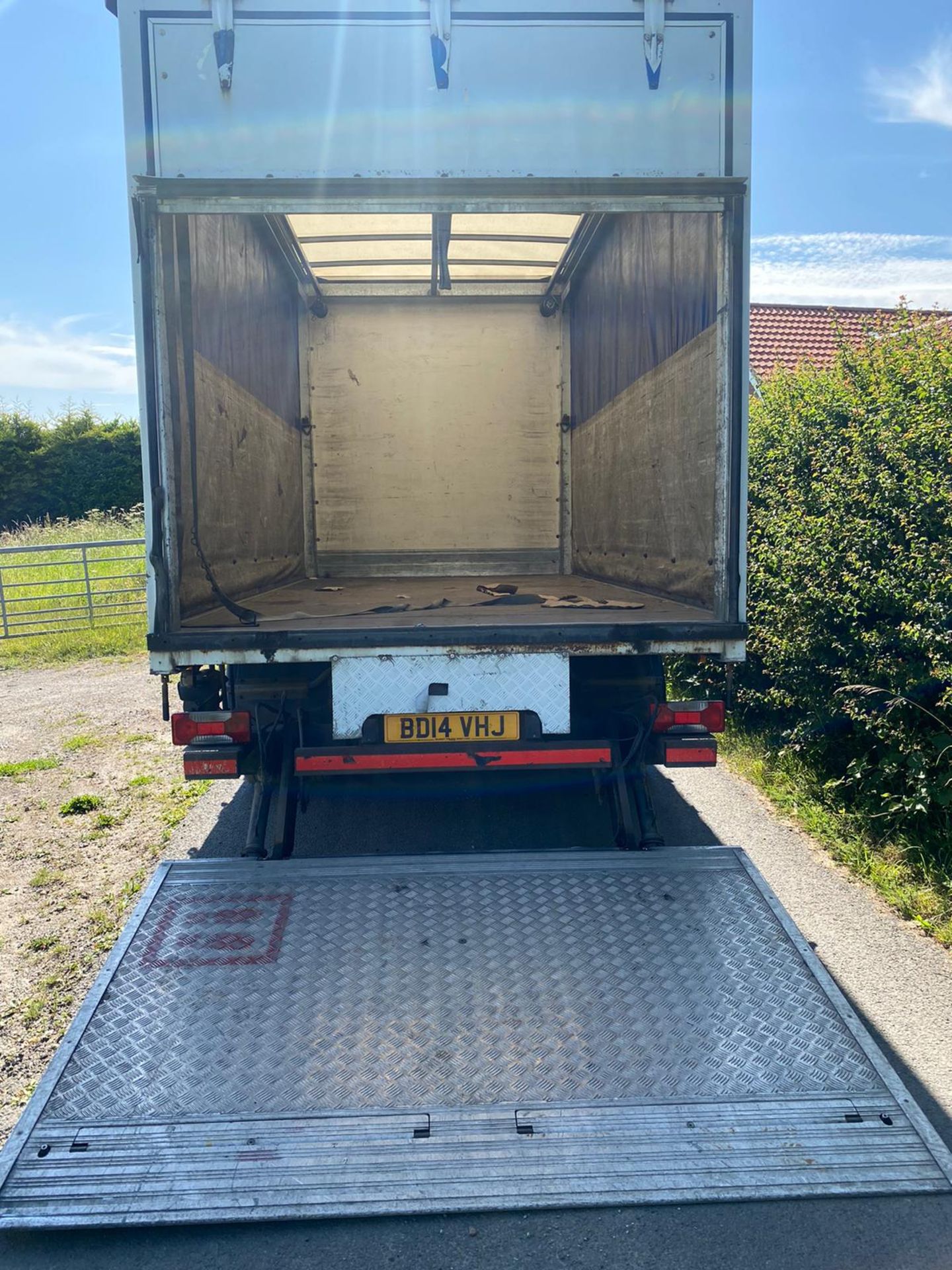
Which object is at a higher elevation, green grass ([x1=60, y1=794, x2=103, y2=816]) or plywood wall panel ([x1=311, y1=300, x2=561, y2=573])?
plywood wall panel ([x1=311, y1=300, x2=561, y2=573])

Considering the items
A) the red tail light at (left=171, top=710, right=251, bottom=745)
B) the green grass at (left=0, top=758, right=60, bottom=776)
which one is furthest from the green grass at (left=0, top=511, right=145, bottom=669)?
the red tail light at (left=171, top=710, right=251, bottom=745)

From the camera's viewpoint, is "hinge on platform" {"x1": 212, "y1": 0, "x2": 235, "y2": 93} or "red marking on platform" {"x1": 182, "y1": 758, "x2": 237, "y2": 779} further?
"red marking on platform" {"x1": 182, "y1": 758, "x2": 237, "y2": 779}

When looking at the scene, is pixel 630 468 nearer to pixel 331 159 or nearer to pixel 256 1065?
pixel 331 159

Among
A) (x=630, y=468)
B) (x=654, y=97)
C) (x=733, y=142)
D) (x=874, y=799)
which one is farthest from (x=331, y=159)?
(x=874, y=799)

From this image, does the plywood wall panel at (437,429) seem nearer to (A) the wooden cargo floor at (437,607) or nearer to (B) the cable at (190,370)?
(A) the wooden cargo floor at (437,607)

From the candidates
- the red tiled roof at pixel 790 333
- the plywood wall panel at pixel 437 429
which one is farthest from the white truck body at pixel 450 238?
the red tiled roof at pixel 790 333

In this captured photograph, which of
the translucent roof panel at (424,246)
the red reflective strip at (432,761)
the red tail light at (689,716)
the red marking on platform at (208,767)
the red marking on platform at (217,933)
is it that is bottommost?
the red marking on platform at (217,933)

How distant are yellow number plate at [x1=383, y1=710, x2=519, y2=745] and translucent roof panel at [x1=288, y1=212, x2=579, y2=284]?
297 centimetres

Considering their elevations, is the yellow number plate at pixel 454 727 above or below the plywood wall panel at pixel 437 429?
below

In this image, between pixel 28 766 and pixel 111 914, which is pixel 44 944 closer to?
pixel 111 914

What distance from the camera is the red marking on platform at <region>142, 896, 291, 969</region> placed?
9.63ft

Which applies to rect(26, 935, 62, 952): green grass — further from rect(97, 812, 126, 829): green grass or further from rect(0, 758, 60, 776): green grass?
rect(0, 758, 60, 776): green grass

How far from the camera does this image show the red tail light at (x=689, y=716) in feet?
11.8

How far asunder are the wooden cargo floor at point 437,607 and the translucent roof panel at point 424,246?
215 cm
